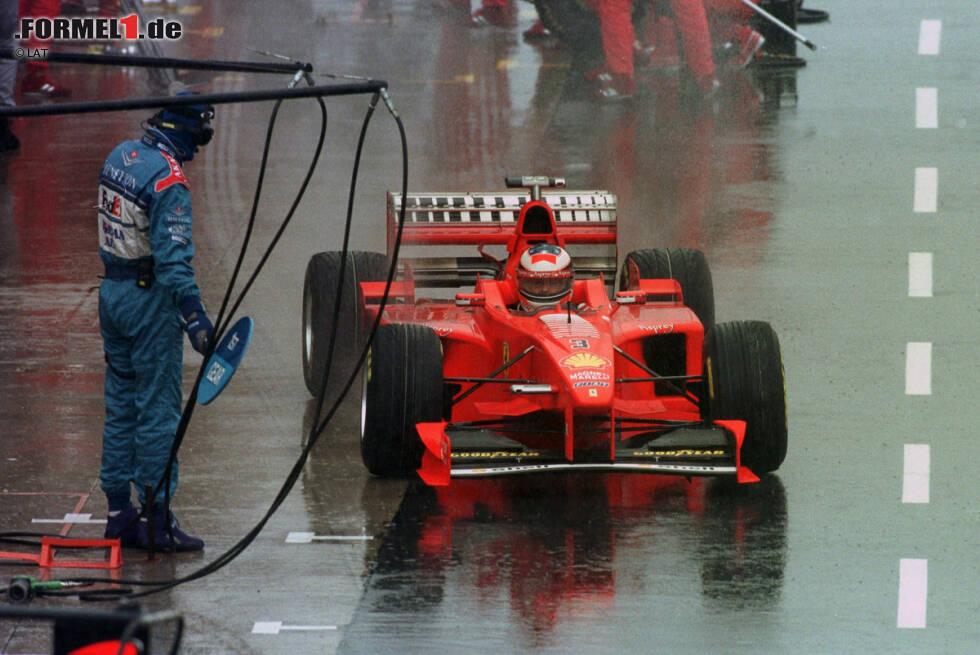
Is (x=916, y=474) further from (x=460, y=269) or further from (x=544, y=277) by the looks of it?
(x=460, y=269)

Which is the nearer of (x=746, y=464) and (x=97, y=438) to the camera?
(x=746, y=464)

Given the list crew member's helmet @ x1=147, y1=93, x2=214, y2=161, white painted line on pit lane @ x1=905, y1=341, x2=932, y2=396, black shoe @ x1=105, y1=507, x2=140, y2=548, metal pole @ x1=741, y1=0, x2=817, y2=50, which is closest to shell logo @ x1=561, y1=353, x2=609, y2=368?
crew member's helmet @ x1=147, y1=93, x2=214, y2=161

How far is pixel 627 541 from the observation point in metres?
8.70

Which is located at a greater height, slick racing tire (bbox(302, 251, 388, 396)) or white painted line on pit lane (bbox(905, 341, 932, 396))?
slick racing tire (bbox(302, 251, 388, 396))

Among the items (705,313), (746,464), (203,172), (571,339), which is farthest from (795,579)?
(203,172)

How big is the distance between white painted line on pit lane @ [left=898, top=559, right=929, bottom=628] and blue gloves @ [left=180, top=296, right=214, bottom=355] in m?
3.38

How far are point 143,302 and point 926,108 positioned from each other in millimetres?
13994

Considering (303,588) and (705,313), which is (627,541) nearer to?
(303,588)

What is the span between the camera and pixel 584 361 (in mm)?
9062

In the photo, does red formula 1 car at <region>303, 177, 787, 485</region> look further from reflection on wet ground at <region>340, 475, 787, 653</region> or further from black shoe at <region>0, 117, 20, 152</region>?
black shoe at <region>0, 117, 20, 152</region>

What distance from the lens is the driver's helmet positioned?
32.7ft

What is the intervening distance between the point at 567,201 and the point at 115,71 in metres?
12.4

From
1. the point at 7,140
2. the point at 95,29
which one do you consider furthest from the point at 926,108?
the point at 95,29

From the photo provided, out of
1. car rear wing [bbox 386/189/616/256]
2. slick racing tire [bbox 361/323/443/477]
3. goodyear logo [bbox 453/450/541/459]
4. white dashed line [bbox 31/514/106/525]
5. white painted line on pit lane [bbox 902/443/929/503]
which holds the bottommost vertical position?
white painted line on pit lane [bbox 902/443/929/503]
